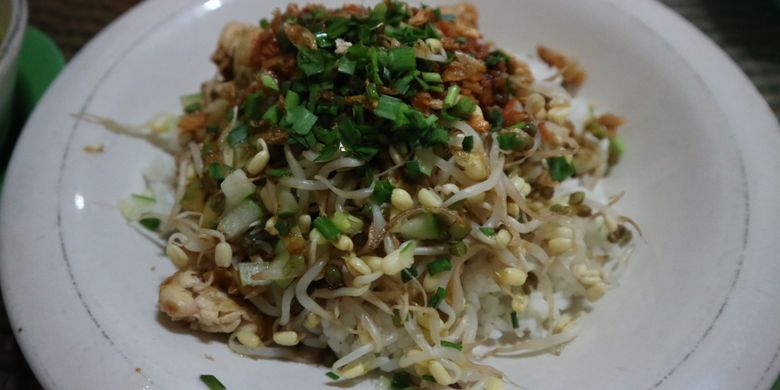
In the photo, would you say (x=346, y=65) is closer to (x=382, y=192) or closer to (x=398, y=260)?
(x=382, y=192)

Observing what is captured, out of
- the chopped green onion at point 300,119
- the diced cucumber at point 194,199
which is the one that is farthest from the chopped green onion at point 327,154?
the diced cucumber at point 194,199

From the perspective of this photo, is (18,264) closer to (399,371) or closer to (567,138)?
(399,371)

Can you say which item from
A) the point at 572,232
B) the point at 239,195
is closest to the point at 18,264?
the point at 239,195

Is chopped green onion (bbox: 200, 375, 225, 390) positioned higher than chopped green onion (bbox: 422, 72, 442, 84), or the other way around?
chopped green onion (bbox: 422, 72, 442, 84)

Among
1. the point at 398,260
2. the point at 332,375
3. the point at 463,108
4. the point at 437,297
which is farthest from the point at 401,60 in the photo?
the point at 332,375

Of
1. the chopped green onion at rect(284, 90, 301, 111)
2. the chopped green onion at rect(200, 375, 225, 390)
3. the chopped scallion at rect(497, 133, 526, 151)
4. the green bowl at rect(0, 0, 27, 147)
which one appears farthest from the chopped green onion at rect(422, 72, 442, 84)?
the green bowl at rect(0, 0, 27, 147)

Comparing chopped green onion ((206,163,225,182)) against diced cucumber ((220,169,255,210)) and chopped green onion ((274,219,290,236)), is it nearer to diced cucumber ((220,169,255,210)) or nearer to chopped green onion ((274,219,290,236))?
diced cucumber ((220,169,255,210))
